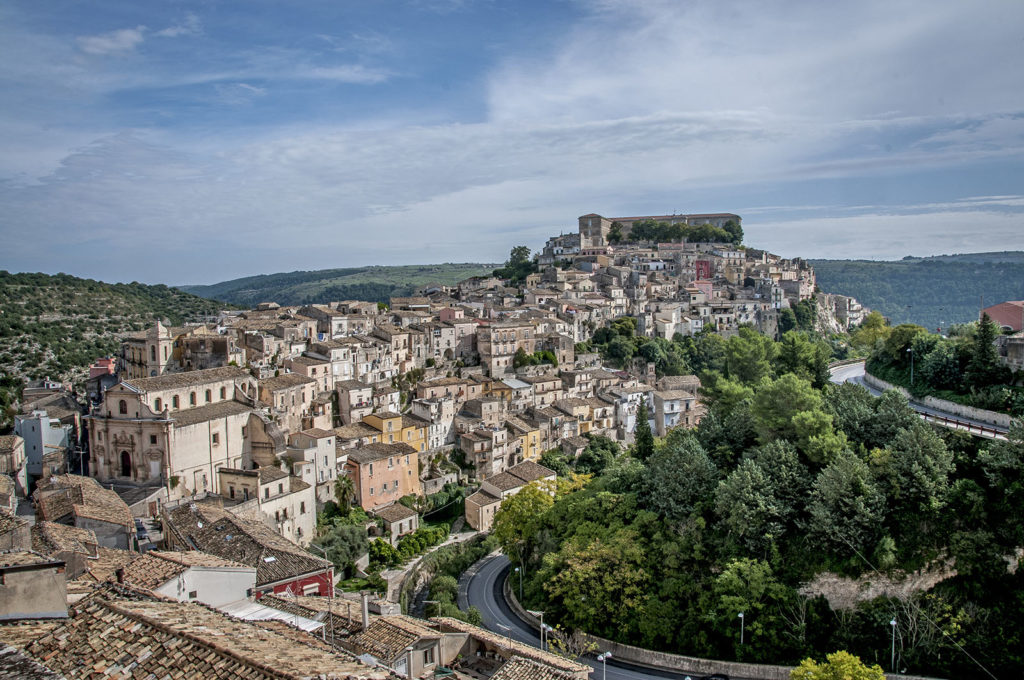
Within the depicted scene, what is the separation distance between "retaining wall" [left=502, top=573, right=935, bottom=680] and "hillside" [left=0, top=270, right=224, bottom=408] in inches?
1538

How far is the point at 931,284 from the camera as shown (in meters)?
135

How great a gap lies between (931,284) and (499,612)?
134 m

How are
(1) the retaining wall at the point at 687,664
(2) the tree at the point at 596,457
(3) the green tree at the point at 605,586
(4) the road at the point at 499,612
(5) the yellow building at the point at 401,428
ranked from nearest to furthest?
1. (1) the retaining wall at the point at 687,664
2. (4) the road at the point at 499,612
3. (3) the green tree at the point at 605,586
4. (5) the yellow building at the point at 401,428
5. (2) the tree at the point at 596,457

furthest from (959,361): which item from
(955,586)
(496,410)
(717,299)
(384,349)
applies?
(717,299)

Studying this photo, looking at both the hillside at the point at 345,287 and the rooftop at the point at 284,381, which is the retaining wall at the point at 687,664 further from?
the hillside at the point at 345,287

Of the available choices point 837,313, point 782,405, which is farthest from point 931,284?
point 782,405

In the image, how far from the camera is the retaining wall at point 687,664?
74.5 ft

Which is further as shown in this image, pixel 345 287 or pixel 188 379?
pixel 345 287

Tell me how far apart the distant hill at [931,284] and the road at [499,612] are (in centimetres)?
9761

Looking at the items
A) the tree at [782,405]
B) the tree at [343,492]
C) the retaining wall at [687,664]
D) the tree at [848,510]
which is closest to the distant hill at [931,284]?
the tree at [782,405]

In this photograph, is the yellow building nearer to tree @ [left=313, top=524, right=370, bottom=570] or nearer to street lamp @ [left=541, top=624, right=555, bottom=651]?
tree @ [left=313, top=524, right=370, bottom=570]

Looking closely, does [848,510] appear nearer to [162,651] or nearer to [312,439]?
[162,651]

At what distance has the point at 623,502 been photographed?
96.8 ft

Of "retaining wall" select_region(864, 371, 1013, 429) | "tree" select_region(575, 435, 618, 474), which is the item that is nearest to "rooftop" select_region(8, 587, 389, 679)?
"retaining wall" select_region(864, 371, 1013, 429)
